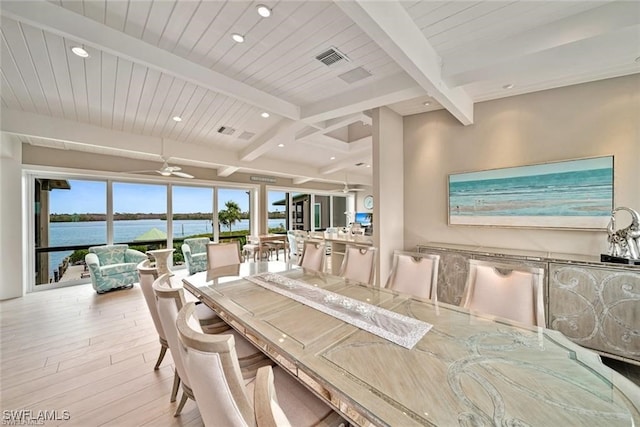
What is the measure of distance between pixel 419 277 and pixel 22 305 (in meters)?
5.97

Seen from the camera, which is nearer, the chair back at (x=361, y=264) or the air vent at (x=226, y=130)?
the chair back at (x=361, y=264)

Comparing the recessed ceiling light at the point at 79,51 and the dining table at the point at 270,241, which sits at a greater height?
the recessed ceiling light at the point at 79,51

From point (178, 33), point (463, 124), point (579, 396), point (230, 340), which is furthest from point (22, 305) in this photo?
point (463, 124)

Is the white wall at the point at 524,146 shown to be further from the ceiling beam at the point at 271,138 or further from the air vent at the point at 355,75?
→ the ceiling beam at the point at 271,138

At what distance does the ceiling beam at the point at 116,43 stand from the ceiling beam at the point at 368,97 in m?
0.80

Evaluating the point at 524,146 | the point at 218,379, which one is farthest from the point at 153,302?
the point at 524,146

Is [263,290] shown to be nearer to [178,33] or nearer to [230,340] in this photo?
[230,340]

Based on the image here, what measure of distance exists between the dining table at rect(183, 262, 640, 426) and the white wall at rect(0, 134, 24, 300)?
5.04 m

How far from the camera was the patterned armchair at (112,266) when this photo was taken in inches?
174

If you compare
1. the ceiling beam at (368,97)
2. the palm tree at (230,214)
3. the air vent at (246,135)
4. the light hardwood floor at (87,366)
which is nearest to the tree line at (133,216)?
the palm tree at (230,214)

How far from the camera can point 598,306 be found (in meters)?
2.21

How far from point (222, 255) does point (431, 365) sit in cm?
299

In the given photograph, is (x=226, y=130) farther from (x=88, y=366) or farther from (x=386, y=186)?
(x=88, y=366)

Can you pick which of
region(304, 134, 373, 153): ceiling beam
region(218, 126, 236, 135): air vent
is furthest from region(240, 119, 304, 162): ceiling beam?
region(304, 134, 373, 153): ceiling beam
